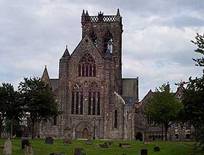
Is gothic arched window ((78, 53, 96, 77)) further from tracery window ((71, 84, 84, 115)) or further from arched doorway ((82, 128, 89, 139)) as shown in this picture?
arched doorway ((82, 128, 89, 139))

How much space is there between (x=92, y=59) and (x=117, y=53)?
462 inches

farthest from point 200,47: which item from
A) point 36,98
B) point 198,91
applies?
point 36,98

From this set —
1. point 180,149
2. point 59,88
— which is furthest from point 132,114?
point 180,149

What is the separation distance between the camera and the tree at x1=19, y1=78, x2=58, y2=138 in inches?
2788

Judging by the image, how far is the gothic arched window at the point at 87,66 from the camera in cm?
9121

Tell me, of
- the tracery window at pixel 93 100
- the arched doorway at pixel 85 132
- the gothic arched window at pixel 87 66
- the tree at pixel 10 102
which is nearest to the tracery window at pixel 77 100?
the tracery window at pixel 93 100

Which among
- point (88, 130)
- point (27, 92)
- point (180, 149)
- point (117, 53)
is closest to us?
point (180, 149)

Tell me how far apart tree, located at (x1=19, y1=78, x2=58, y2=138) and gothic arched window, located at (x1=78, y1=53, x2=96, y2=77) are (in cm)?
1887

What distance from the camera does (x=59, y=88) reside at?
297 feet

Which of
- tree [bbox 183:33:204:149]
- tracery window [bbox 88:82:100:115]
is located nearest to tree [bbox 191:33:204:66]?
tree [bbox 183:33:204:149]

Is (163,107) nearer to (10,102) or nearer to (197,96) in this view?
(10,102)

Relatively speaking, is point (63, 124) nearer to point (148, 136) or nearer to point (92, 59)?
point (92, 59)

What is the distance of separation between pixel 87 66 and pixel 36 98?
22448 millimetres

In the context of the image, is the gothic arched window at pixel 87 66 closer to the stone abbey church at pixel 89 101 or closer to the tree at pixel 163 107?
the stone abbey church at pixel 89 101
